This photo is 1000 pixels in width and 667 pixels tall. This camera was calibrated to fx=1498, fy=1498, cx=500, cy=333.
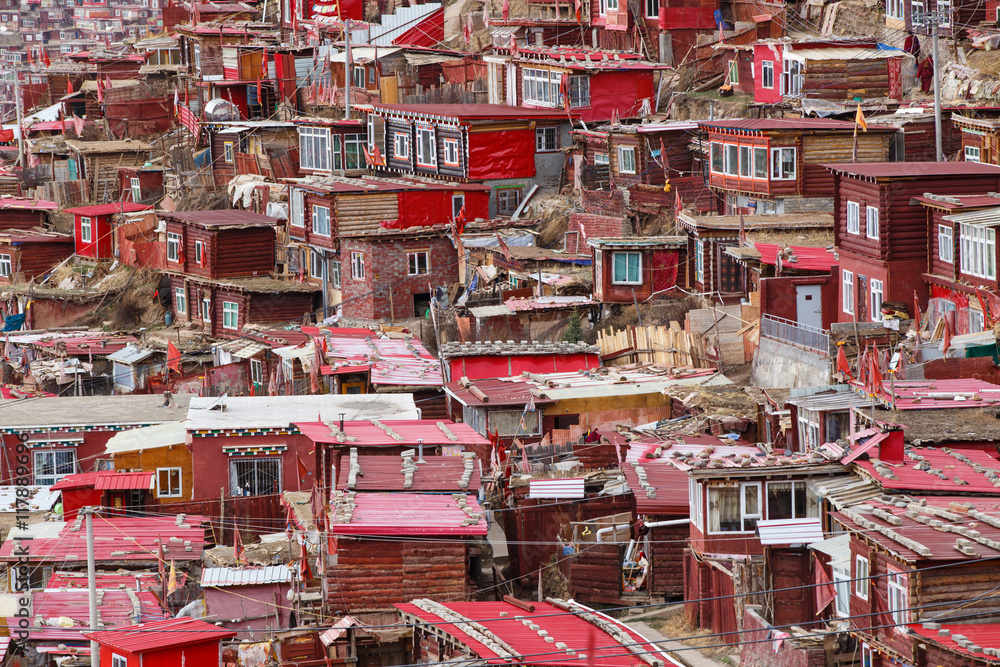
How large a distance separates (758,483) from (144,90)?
68665 mm

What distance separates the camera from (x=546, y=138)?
200ft

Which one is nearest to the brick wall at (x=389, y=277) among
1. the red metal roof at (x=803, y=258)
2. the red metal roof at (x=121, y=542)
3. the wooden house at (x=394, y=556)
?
the red metal roof at (x=803, y=258)

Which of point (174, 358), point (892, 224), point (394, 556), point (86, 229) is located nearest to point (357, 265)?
point (174, 358)

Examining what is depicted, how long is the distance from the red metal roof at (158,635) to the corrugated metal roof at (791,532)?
9.03 metres

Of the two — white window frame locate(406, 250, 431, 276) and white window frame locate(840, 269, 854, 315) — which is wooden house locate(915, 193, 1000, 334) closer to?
white window frame locate(840, 269, 854, 315)

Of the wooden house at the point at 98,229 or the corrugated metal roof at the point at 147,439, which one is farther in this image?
the wooden house at the point at 98,229

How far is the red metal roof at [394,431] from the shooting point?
→ 106ft

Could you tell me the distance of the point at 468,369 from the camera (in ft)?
140

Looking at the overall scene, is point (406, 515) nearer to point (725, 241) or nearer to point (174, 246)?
point (725, 241)

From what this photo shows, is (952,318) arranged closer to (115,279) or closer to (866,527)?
(866,527)

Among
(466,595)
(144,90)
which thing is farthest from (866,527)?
(144,90)

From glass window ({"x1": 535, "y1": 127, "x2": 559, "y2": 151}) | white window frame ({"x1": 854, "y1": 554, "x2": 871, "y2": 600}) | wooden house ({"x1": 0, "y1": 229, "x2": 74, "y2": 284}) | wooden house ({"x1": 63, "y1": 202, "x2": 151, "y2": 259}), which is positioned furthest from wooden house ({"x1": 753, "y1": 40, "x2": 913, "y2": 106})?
wooden house ({"x1": 0, "y1": 229, "x2": 74, "y2": 284})

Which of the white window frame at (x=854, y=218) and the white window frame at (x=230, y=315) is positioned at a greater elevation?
the white window frame at (x=854, y=218)

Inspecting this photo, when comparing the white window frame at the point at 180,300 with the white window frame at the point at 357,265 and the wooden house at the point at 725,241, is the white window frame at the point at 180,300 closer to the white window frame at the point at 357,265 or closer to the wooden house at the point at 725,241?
the white window frame at the point at 357,265
